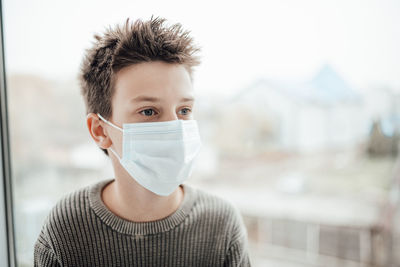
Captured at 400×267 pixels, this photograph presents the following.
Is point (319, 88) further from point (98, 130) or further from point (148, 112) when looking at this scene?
point (98, 130)

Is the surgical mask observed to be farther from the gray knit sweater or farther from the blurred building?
the blurred building

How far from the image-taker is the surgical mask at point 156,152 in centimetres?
75

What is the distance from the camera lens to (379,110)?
3.66ft

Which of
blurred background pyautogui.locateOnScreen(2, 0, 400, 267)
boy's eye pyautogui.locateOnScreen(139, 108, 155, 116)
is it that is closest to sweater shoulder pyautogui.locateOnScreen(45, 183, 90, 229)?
boy's eye pyautogui.locateOnScreen(139, 108, 155, 116)

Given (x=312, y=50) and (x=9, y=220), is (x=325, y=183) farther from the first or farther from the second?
(x=9, y=220)

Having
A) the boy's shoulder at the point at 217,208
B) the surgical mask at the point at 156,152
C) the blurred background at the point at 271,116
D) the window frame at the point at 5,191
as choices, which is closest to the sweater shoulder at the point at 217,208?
the boy's shoulder at the point at 217,208

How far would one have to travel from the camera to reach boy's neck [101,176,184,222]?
32.5 inches

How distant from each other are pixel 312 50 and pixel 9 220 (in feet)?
4.29

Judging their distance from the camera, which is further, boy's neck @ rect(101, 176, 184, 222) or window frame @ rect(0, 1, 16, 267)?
window frame @ rect(0, 1, 16, 267)

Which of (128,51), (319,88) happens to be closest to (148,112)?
(128,51)

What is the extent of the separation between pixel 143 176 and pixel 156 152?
2.8 inches

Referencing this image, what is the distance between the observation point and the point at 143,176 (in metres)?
0.76

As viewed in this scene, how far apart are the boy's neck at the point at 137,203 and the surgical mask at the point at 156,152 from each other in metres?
0.06

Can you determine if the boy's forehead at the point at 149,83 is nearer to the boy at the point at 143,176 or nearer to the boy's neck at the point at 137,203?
the boy at the point at 143,176
